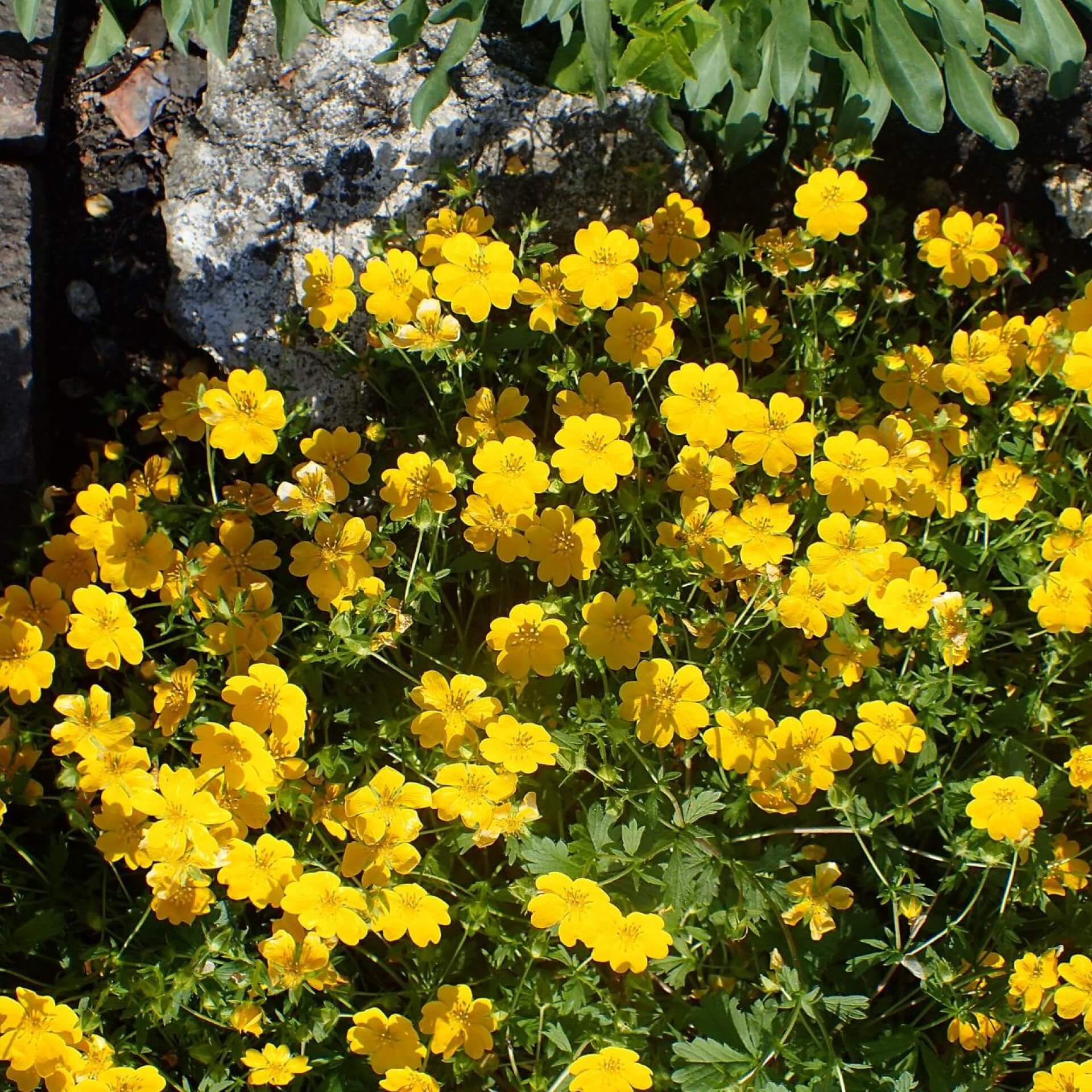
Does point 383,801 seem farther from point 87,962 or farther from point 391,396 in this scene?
point 391,396

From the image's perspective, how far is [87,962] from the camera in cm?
261

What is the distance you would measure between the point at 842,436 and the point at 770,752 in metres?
0.75

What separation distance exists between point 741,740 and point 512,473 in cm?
81

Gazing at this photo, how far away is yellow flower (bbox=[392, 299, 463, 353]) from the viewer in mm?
2625

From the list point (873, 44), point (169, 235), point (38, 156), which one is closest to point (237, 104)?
point (169, 235)

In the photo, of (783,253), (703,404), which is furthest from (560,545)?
(783,253)

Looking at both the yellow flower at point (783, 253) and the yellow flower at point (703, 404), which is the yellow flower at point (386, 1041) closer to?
the yellow flower at point (703, 404)

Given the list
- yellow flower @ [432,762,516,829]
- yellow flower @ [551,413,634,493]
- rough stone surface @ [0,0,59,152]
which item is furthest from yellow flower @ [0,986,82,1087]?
rough stone surface @ [0,0,59,152]

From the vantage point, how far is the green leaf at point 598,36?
8.45 feet

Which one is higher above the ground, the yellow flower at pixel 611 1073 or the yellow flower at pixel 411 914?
the yellow flower at pixel 411 914

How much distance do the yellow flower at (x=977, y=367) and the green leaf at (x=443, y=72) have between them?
4.71 feet

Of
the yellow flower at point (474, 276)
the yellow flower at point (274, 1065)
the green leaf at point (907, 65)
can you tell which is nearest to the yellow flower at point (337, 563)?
the yellow flower at point (474, 276)

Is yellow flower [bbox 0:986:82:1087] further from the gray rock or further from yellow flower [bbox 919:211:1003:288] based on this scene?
yellow flower [bbox 919:211:1003:288]

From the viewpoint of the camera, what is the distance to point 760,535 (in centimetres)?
255
